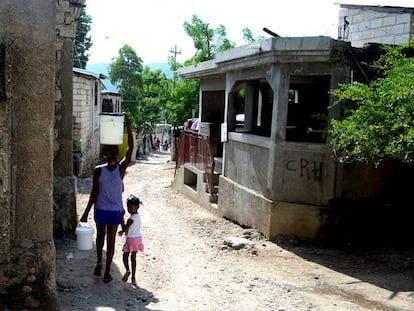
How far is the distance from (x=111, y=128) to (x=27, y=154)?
167 centimetres

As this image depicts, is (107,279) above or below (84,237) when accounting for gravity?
below

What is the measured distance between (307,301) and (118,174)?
266 cm

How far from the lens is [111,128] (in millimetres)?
5625

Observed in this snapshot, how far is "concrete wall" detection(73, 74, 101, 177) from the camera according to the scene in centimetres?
1478

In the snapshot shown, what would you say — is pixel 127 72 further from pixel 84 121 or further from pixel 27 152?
pixel 27 152

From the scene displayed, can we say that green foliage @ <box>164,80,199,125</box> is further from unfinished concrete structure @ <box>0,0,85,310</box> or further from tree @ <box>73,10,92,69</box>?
unfinished concrete structure @ <box>0,0,85,310</box>

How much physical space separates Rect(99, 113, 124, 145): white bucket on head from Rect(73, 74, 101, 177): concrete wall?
860cm

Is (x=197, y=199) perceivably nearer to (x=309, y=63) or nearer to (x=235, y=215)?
(x=235, y=215)

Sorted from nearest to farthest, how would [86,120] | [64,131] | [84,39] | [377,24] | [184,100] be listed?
[64,131]
[377,24]
[86,120]
[184,100]
[84,39]

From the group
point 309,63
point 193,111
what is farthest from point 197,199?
point 193,111

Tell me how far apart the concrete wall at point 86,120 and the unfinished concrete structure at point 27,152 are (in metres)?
9.96

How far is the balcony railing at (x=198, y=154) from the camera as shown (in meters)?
11.4

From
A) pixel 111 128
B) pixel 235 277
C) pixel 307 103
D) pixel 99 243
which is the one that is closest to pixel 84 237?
pixel 99 243

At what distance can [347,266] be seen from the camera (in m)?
6.91
